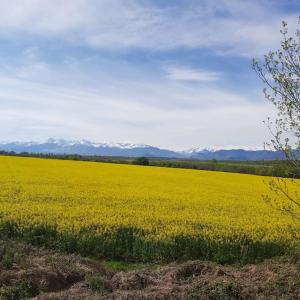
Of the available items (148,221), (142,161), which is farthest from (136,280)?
(142,161)

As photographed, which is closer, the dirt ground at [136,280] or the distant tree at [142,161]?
the dirt ground at [136,280]

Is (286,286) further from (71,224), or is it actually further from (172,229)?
(71,224)

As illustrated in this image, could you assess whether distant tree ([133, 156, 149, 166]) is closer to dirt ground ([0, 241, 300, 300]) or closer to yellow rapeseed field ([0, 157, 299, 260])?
yellow rapeseed field ([0, 157, 299, 260])

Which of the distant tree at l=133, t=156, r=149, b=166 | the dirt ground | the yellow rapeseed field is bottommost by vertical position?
the dirt ground

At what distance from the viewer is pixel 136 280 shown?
1079 centimetres

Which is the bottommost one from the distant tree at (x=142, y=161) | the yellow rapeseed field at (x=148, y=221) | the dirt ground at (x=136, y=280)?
the dirt ground at (x=136, y=280)

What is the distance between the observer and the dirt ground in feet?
31.6

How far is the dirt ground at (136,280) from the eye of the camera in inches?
380

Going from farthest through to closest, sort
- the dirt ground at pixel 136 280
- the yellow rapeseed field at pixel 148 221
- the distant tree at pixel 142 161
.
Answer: the distant tree at pixel 142 161, the yellow rapeseed field at pixel 148 221, the dirt ground at pixel 136 280

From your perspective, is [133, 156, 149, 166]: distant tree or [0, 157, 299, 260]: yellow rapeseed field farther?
[133, 156, 149, 166]: distant tree

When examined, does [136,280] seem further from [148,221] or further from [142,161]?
[142,161]

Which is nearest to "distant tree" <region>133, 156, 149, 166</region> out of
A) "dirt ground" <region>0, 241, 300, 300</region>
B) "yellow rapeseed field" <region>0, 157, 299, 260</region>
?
"yellow rapeseed field" <region>0, 157, 299, 260</region>

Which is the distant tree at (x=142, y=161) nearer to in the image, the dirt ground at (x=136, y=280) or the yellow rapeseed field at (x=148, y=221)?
the yellow rapeseed field at (x=148, y=221)

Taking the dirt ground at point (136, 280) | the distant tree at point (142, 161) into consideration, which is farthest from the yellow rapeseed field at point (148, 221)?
the distant tree at point (142, 161)
